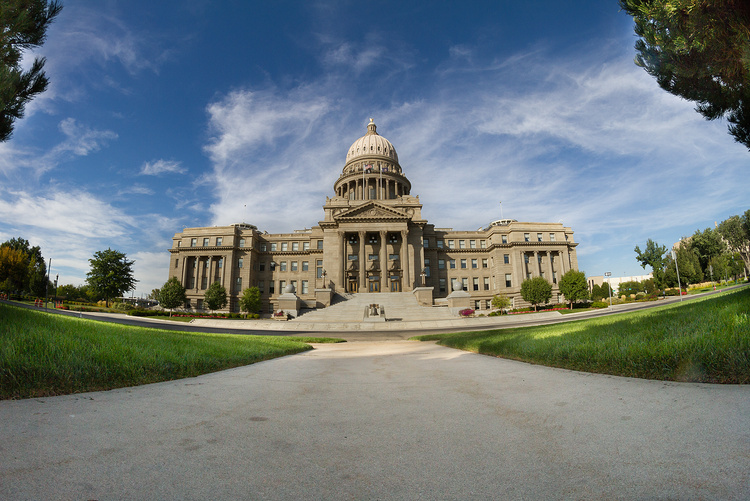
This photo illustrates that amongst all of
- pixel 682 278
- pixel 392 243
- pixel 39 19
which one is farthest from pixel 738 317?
pixel 682 278

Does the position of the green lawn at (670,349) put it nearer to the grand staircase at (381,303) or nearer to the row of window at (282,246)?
the grand staircase at (381,303)

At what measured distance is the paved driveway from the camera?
2350mm

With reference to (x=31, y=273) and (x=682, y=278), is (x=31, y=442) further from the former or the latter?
(x=31, y=273)

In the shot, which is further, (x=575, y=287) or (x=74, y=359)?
(x=575, y=287)

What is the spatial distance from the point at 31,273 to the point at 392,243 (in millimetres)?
63691

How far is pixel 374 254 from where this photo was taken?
62562 millimetres

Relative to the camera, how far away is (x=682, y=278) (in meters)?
61.3

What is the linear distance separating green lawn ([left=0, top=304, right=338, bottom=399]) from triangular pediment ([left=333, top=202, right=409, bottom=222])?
51.3 meters

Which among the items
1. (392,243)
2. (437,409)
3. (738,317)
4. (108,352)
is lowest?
(437,409)

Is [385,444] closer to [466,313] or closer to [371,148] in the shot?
[466,313]

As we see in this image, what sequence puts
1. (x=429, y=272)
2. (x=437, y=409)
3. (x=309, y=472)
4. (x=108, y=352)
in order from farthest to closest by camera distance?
(x=429, y=272) → (x=108, y=352) → (x=437, y=409) → (x=309, y=472)

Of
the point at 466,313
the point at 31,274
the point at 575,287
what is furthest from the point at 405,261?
the point at 31,274

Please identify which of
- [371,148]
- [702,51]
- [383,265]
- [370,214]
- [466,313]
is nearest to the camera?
[702,51]

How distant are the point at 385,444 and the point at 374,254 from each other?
59.4m
